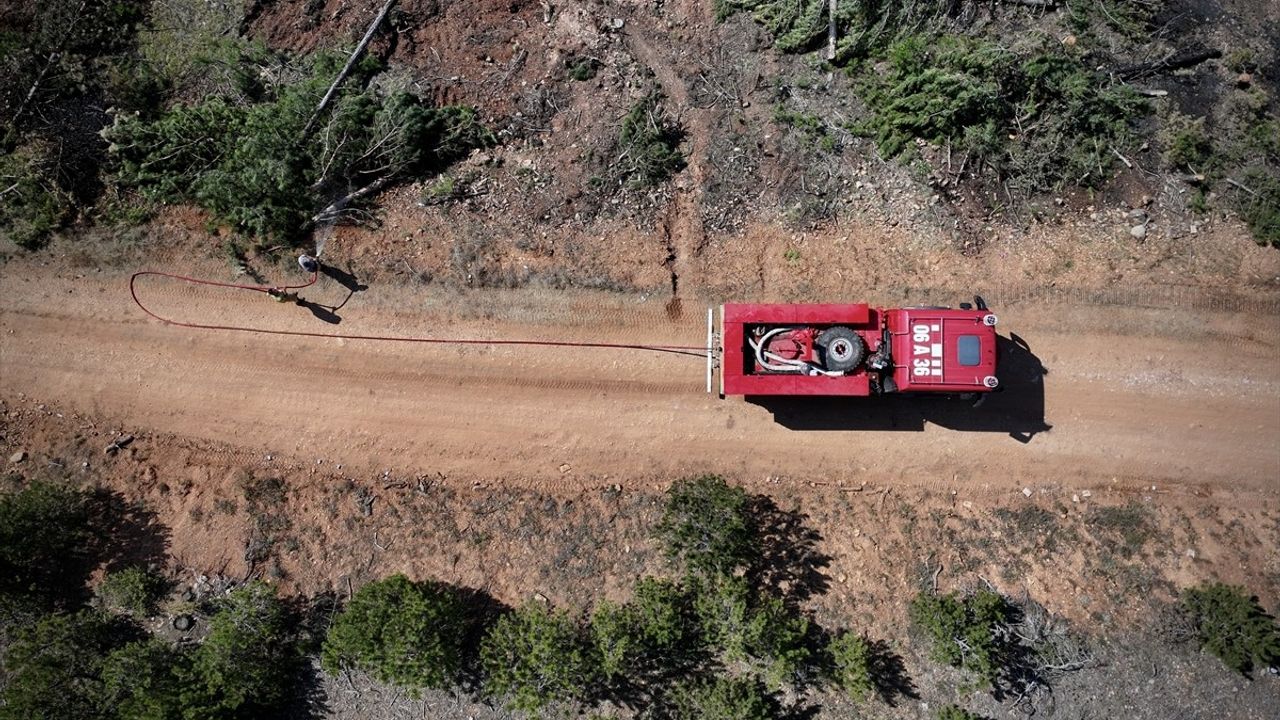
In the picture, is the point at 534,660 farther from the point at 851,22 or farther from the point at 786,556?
the point at 851,22

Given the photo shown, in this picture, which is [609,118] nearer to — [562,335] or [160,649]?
[562,335]

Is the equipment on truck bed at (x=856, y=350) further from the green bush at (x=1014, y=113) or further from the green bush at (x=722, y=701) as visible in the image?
the green bush at (x=722, y=701)

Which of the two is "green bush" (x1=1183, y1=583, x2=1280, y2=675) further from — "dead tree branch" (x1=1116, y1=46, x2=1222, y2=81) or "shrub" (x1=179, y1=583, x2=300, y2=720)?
"shrub" (x1=179, y1=583, x2=300, y2=720)

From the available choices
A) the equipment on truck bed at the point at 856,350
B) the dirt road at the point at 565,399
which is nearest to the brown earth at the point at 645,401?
the dirt road at the point at 565,399

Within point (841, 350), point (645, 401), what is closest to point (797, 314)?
point (841, 350)

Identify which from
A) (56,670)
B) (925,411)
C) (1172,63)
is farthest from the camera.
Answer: (1172,63)
